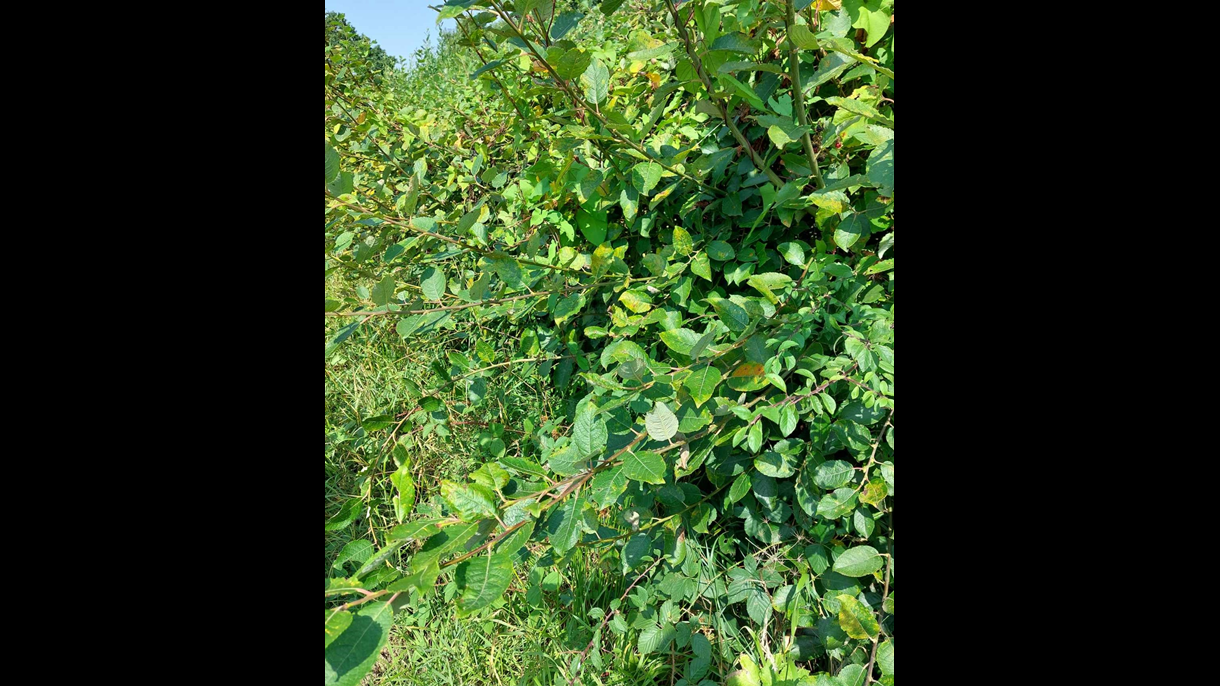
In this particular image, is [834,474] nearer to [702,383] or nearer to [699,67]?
[702,383]

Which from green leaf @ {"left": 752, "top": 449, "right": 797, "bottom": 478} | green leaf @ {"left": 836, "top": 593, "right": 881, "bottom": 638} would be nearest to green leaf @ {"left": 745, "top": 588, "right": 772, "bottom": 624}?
green leaf @ {"left": 752, "top": 449, "right": 797, "bottom": 478}

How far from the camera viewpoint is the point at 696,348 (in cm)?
82

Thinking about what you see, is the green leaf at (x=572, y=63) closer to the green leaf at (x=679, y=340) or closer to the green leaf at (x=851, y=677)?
the green leaf at (x=679, y=340)

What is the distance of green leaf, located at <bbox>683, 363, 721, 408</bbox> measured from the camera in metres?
0.81

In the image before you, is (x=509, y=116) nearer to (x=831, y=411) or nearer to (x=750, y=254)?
(x=750, y=254)

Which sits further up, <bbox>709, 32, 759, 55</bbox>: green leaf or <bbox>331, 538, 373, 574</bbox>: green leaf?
<bbox>709, 32, 759, 55</bbox>: green leaf

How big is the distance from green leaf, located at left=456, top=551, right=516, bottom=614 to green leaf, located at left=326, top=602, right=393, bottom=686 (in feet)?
0.26

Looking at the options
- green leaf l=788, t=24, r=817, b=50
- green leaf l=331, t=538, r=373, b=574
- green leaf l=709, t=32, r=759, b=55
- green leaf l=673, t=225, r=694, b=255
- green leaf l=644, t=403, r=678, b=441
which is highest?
green leaf l=709, t=32, r=759, b=55

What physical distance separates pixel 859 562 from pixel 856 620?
0.27 feet

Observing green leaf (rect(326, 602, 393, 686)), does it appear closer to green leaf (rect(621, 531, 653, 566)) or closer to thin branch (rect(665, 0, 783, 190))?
green leaf (rect(621, 531, 653, 566))

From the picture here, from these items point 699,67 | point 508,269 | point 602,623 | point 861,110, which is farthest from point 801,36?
point 602,623
